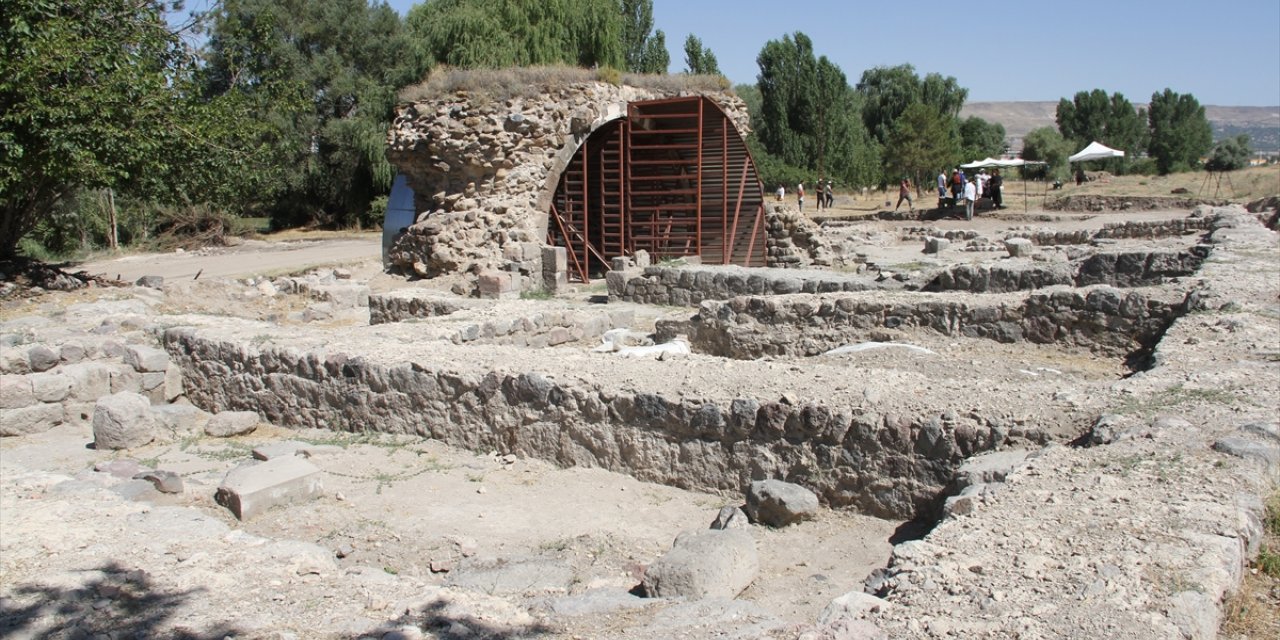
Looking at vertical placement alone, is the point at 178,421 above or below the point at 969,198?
below

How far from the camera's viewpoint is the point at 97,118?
11.7m

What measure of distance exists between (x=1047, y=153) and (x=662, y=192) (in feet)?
120

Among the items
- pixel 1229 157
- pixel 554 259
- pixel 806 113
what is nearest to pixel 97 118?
pixel 554 259

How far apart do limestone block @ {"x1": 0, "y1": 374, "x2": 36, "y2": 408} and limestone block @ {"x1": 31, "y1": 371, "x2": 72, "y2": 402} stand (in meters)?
0.04

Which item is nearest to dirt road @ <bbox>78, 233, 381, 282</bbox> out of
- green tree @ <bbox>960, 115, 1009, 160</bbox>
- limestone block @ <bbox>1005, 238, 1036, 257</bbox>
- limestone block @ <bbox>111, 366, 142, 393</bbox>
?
limestone block @ <bbox>111, 366, 142, 393</bbox>

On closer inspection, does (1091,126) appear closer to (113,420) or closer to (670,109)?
(670,109)

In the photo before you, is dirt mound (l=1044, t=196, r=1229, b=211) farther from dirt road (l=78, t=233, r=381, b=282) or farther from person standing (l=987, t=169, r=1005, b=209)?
dirt road (l=78, t=233, r=381, b=282)

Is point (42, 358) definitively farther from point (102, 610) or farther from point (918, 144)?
point (918, 144)

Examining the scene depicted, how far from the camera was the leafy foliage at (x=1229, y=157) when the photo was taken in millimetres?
36597

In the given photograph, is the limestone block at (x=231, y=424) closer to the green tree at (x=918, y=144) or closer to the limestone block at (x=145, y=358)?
the limestone block at (x=145, y=358)

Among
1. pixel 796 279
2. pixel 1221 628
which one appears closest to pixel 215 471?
pixel 1221 628

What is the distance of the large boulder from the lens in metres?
4.93

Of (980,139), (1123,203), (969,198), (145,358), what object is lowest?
(145,358)

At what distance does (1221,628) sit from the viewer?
306cm
